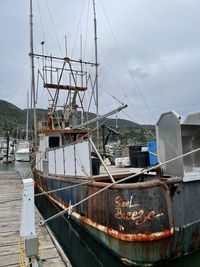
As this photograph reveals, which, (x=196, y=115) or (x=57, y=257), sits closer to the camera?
(x=57, y=257)

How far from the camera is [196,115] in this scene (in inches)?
335

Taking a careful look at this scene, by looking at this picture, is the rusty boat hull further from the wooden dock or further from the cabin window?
the cabin window

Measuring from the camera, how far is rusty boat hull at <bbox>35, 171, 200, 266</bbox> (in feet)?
21.0

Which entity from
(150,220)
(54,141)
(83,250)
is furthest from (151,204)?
(54,141)

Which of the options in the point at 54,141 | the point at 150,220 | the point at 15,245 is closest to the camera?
the point at 150,220

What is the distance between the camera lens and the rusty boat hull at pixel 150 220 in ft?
21.0

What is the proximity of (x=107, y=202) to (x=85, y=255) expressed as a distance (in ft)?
7.01

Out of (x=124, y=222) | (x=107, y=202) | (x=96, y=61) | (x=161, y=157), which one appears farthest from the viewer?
(x=96, y=61)

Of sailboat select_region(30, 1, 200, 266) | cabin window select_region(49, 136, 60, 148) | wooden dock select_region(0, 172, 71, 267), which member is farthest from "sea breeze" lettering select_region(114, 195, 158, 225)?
cabin window select_region(49, 136, 60, 148)

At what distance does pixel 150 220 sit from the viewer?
636 cm

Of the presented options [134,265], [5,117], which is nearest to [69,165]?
[134,265]

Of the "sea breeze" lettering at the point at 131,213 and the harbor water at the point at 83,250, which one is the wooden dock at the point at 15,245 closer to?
the harbor water at the point at 83,250

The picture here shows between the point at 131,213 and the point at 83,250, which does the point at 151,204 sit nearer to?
the point at 131,213

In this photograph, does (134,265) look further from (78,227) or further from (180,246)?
(78,227)
